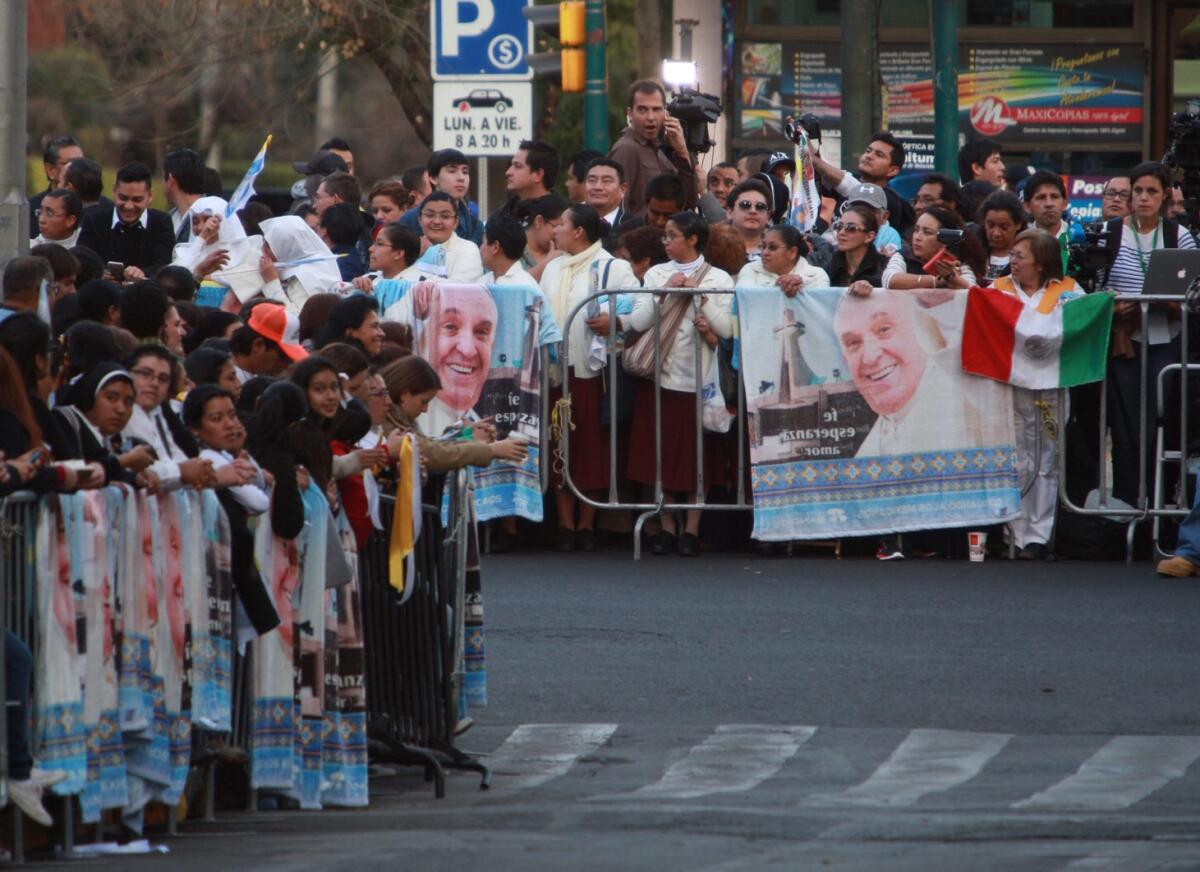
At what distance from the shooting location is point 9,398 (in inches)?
293

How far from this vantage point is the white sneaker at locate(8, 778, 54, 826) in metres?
7.25

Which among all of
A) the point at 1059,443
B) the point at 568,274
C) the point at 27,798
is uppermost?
the point at 568,274

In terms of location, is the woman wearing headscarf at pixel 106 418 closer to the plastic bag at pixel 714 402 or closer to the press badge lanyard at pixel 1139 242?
the plastic bag at pixel 714 402

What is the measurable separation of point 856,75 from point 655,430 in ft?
17.7

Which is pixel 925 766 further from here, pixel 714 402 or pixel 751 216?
pixel 751 216

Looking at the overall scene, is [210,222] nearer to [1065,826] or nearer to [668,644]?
[668,644]

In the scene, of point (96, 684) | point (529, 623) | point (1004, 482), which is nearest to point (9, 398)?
point (96, 684)

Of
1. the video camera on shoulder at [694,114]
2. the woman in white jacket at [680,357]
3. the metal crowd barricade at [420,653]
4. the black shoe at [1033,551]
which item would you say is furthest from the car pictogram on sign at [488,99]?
the metal crowd barricade at [420,653]

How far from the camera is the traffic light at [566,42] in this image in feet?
66.2

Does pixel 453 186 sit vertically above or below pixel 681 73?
below

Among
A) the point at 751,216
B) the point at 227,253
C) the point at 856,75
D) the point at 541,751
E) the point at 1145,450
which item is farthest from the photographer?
the point at 856,75

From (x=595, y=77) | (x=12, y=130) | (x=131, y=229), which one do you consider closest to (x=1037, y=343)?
(x=131, y=229)

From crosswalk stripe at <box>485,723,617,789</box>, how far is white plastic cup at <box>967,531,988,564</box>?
16.8ft

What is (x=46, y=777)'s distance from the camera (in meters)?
7.31
